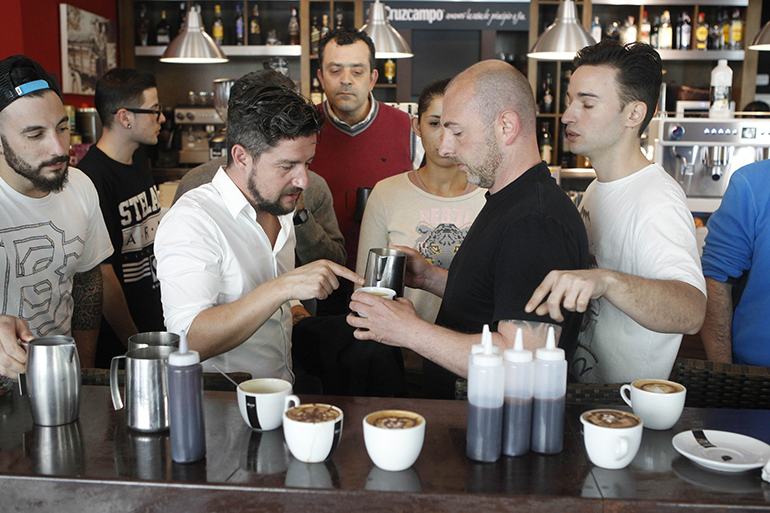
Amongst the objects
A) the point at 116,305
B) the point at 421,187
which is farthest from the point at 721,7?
the point at 116,305

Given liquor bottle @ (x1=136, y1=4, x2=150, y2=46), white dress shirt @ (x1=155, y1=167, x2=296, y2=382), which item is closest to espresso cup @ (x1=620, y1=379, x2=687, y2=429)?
A: white dress shirt @ (x1=155, y1=167, x2=296, y2=382)

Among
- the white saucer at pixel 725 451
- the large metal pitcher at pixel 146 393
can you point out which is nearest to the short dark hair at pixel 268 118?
the large metal pitcher at pixel 146 393

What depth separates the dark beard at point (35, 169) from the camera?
76.7 inches

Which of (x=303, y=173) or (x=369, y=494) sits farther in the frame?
(x=303, y=173)

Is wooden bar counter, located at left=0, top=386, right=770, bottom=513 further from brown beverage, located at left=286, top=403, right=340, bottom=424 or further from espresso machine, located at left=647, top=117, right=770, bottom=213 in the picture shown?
espresso machine, located at left=647, top=117, right=770, bottom=213

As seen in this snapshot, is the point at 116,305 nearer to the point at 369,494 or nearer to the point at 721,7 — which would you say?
the point at 369,494

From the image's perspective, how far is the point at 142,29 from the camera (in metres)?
6.68

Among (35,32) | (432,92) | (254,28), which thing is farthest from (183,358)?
(254,28)

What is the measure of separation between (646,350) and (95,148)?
8.38ft

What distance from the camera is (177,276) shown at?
168cm

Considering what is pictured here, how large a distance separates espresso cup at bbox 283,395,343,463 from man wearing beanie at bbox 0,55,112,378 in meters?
1.15

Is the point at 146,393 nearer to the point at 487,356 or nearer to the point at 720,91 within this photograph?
the point at 487,356

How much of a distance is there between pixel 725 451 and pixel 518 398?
1.33ft

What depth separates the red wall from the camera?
475 cm
